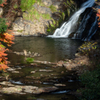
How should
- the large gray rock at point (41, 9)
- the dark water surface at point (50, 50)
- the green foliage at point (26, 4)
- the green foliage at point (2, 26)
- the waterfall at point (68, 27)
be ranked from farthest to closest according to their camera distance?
the large gray rock at point (41, 9), the green foliage at point (26, 4), the waterfall at point (68, 27), the dark water surface at point (50, 50), the green foliage at point (2, 26)

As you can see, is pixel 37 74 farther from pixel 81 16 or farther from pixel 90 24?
pixel 81 16

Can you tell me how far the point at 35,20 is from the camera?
42406mm

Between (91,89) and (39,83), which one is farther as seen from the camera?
(39,83)

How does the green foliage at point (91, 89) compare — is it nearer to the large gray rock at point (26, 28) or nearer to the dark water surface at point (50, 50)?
the dark water surface at point (50, 50)

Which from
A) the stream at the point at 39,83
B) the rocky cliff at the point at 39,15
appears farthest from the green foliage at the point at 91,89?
the rocky cliff at the point at 39,15

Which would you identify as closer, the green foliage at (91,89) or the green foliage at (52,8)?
the green foliage at (91,89)

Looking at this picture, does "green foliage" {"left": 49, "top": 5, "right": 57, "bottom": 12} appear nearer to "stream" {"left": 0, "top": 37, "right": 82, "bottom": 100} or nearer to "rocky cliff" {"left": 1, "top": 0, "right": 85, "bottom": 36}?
"rocky cliff" {"left": 1, "top": 0, "right": 85, "bottom": 36}

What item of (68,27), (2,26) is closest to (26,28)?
(68,27)

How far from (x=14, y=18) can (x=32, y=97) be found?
36551 millimetres

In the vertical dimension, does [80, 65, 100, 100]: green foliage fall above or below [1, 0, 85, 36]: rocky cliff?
below

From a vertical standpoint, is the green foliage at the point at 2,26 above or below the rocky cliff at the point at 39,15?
below

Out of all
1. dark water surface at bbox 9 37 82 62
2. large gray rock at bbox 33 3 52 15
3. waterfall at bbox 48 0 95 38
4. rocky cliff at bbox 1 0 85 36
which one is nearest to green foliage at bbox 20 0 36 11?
rocky cliff at bbox 1 0 85 36

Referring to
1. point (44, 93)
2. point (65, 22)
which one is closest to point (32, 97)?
point (44, 93)

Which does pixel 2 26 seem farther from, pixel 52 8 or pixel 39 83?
pixel 52 8
